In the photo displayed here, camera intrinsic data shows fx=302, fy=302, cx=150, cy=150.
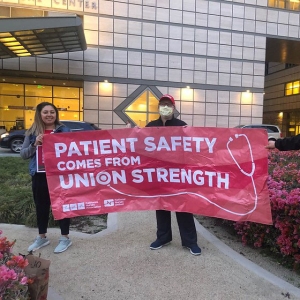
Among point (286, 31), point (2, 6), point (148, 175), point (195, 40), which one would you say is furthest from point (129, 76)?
point (148, 175)

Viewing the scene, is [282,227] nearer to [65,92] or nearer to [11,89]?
[65,92]

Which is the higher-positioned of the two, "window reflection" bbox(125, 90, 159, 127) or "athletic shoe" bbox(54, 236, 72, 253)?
"window reflection" bbox(125, 90, 159, 127)

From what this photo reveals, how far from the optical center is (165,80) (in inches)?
A: 893

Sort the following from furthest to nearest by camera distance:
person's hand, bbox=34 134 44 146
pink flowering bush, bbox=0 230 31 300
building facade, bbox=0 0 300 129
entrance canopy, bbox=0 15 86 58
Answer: building facade, bbox=0 0 300 129
entrance canopy, bbox=0 15 86 58
person's hand, bbox=34 134 44 146
pink flowering bush, bbox=0 230 31 300

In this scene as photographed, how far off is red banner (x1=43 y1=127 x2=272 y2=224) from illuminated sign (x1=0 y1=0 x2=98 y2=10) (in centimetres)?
1927

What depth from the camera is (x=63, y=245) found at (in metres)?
3.69

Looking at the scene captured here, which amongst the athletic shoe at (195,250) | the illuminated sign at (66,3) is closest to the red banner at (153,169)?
the athletic shoe at (195,250)

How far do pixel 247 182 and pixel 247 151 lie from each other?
0.37 m

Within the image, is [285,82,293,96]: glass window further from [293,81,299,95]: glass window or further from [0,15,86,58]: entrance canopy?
[0,15,86,58]: entrance canopy

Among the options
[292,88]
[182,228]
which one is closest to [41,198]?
[182,228]

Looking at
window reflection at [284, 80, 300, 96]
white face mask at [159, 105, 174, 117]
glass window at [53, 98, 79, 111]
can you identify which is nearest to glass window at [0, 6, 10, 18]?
glass window at [53, 98, 79, 111]

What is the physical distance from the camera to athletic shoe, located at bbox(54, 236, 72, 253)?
3.64 m

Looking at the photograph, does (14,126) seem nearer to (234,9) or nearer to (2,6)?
(2,6)

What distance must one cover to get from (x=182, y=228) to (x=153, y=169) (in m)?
0.82
